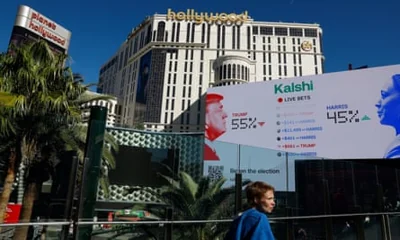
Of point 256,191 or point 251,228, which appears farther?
point 256,191

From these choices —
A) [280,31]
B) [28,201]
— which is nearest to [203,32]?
[280,31]

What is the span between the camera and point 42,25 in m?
39.0

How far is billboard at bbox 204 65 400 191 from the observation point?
756 inches

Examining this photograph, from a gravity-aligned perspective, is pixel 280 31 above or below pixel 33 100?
above

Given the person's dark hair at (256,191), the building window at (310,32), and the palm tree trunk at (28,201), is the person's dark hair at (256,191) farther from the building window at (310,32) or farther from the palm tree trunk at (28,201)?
the building window at (310,32)

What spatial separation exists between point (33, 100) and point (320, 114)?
57.6 ft

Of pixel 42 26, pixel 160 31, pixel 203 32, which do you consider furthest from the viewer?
pixel 203 32

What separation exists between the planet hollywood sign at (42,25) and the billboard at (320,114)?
82.6 feet

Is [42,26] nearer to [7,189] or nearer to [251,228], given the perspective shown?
[7,189]

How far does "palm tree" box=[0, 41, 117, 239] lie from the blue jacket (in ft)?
23.6

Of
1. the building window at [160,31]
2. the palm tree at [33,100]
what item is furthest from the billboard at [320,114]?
the building window at [160,31]

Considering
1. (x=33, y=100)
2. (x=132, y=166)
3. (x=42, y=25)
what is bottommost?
(x=132, y=166)

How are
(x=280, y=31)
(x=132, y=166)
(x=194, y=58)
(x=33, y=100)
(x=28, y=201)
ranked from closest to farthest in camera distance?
(x=28, y=201) < (x=33, y=100) < (x=132, y=166) < (x=194, y=58) < (x=280, y=31)

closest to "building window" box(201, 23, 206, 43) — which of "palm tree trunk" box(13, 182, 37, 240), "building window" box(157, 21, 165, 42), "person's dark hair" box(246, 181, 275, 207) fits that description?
"building window" box(157, 21, 165, 42)
